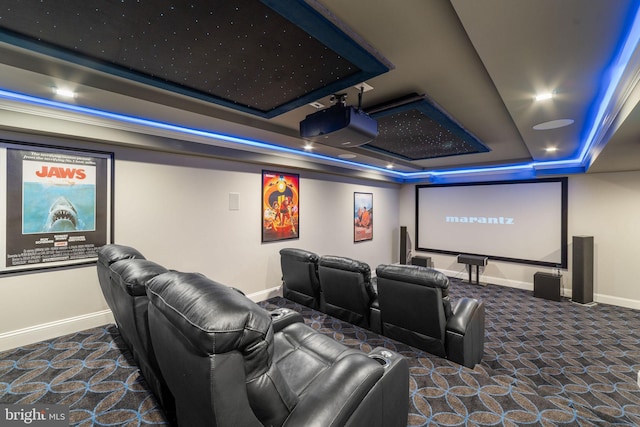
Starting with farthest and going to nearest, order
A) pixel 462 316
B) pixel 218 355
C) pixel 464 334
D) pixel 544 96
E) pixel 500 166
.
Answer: pixel 500 166 → pixel 462 316 → pixel 464 334 → pixel 544 96 → pixel 218 355

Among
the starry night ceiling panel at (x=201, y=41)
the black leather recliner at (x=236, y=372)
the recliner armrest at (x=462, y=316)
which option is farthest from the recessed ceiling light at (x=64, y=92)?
the recliner armrest at (x=462, y=316)

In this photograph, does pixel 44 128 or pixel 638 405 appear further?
pixel 44 128

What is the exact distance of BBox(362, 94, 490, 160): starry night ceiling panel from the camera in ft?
8.66

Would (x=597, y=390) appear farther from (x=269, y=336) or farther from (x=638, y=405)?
(x=269, y=336)

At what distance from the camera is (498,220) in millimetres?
6078

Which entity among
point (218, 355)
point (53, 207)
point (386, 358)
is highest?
point (53, 207)

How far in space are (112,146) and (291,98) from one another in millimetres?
2334

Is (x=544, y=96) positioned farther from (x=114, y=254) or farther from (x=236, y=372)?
(x=114, y=254)

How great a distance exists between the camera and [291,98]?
7.77ft

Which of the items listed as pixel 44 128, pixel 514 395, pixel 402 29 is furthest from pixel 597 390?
pixel 44 128

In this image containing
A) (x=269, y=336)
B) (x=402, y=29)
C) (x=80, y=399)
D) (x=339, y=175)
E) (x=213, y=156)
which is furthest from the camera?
(x=339, y=175)

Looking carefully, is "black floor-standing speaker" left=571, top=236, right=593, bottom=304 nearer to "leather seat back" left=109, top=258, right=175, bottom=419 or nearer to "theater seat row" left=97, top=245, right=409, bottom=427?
"theater seat row" left=97, top=245, right=409, bottom=427
